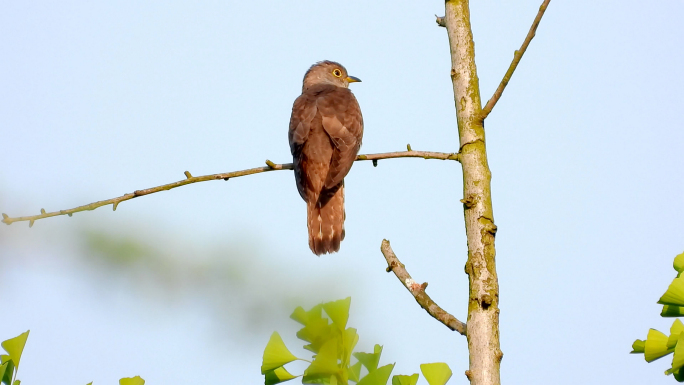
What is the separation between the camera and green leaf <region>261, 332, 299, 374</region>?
1348 mm

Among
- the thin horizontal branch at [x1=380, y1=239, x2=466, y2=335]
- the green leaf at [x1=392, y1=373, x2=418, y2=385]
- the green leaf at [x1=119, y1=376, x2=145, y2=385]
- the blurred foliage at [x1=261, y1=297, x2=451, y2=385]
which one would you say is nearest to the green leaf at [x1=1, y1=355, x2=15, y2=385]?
the green leaf at [x1=119, y1=376, x2=145, y2=385]

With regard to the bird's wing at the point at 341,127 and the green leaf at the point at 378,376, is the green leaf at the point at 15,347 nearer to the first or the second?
the green leaf at the point at 378,376

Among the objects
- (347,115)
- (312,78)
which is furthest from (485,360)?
(312,78)

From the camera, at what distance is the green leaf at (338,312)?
120 centimetres

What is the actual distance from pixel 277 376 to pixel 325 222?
5.16m

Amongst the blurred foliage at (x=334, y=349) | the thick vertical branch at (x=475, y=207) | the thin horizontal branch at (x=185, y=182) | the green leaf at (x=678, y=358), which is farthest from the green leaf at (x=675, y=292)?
the thin horizontal branch at (x=185, y=182)

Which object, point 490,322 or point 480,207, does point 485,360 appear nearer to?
point 490,322

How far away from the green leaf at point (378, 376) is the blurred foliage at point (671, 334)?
27.1 inches

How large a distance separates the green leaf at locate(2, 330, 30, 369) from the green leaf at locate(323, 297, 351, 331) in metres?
0.71

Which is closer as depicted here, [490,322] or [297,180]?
[490,322]

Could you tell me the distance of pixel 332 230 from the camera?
6.52 m

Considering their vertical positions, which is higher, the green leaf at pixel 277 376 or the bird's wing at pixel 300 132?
the bird's wing at pixel 300 132

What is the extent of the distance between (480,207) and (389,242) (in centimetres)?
51

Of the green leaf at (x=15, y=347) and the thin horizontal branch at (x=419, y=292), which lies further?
the thin horizontal branch at (x=419, y=292)
